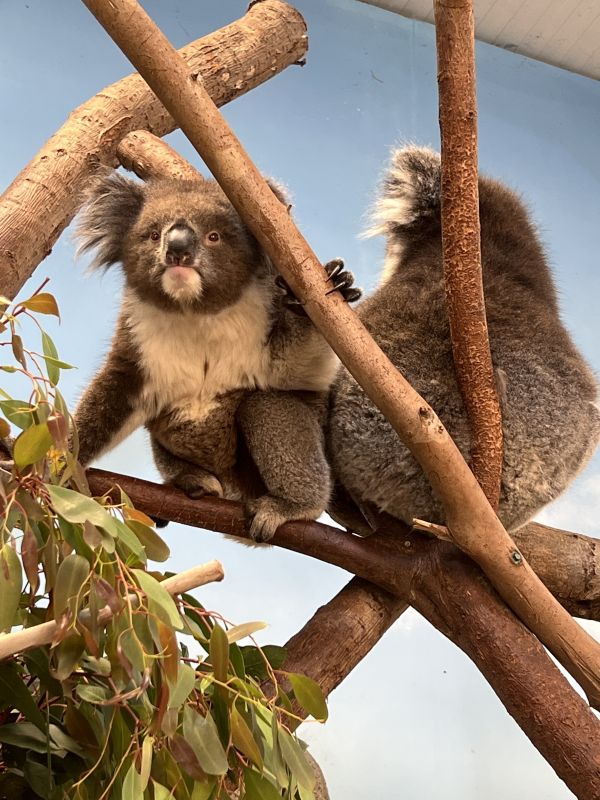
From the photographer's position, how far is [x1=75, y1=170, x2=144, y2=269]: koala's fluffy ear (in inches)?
79.4

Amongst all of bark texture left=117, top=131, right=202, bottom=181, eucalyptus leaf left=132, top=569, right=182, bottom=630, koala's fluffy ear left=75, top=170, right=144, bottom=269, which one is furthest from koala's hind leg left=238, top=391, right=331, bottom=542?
bark texture left=117, top=131, right=202, bottom=181

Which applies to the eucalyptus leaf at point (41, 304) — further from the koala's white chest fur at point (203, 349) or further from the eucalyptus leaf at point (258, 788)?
the koala's white chest fur at point (203, 349)

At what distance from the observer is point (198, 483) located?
1915 mm

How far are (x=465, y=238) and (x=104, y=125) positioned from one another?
1137mm

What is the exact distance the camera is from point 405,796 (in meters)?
2.75

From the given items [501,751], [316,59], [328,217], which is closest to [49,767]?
[501,751]

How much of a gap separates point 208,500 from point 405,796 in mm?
1418

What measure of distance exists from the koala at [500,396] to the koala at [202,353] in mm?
65

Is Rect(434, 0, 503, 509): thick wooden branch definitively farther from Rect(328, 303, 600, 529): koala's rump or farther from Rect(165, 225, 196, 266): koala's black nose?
Rect(165, 225, 196, 266): koala's black nose

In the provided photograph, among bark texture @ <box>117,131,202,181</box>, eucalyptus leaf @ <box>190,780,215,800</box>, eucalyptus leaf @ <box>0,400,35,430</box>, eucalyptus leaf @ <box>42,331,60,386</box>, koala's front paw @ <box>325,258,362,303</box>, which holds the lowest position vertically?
eucalyptus leaf @ <box>190,780,215,800</box>

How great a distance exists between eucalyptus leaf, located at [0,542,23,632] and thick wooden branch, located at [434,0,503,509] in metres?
1.01

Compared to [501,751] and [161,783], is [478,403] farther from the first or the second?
[501,751]

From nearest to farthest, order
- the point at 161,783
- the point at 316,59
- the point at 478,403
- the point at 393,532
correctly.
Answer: the point at 161,783 < the point at 478,403 < the point at 393,532 < the point at 316,59

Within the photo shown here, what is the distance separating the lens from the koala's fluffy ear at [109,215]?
6.62ft
